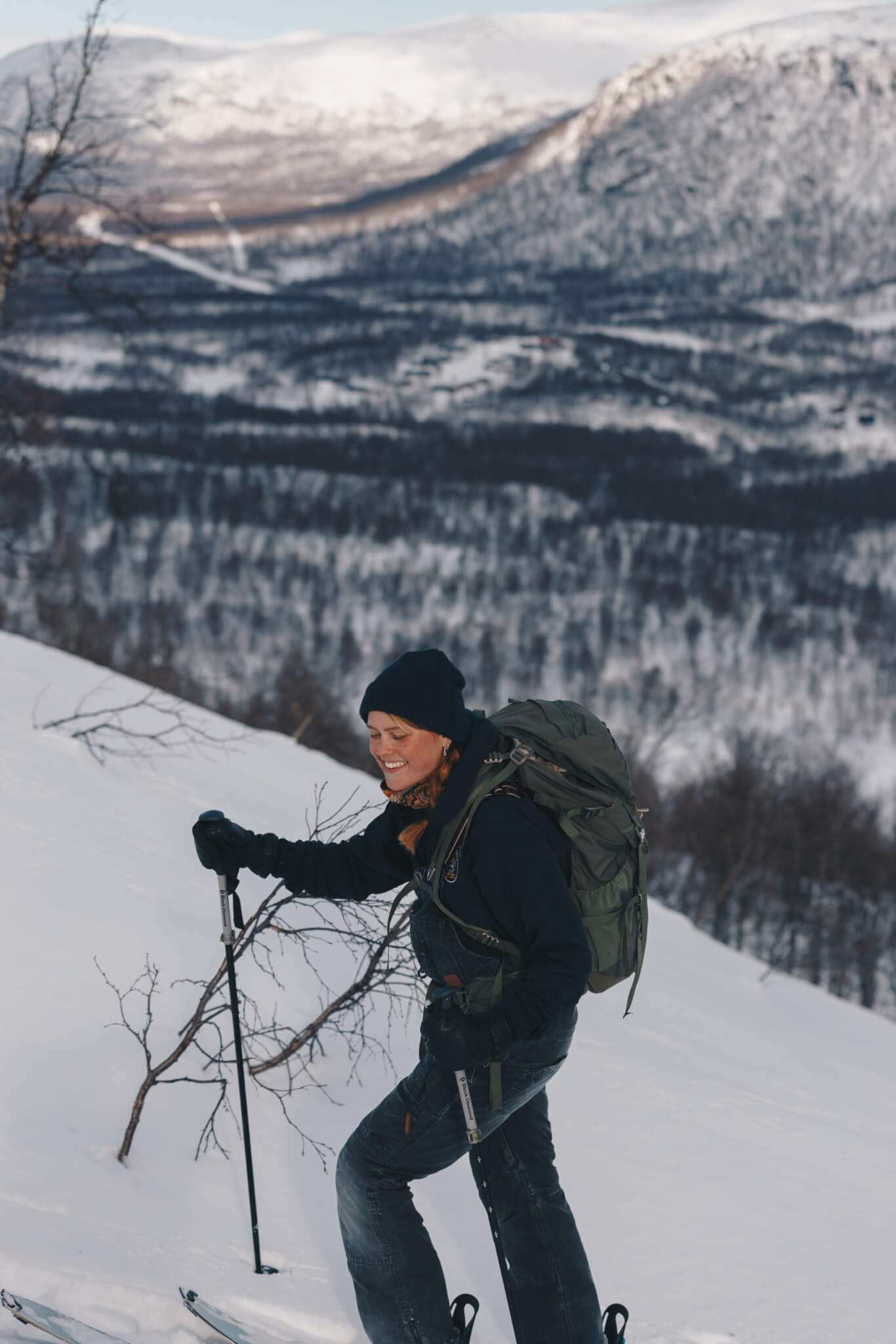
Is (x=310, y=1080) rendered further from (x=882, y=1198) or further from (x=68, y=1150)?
(x=882, y=1198)

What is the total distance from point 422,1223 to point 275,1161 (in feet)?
4.23

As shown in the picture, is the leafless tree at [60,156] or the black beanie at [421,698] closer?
the black beanie at [421,698]

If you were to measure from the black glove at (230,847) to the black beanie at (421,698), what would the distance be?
54 centimetres

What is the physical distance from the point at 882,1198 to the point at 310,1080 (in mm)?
2448

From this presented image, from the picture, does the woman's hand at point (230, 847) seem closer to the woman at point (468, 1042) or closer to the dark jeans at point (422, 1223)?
the woman at point (468, 1042)

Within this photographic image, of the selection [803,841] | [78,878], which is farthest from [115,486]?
[803,841]

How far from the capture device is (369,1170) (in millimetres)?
2463

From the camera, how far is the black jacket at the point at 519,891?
2242mm

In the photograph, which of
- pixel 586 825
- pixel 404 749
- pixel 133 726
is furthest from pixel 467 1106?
pixel 133 726

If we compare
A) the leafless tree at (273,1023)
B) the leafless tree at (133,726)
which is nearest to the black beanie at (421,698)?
the leafless tree at (273,1023)

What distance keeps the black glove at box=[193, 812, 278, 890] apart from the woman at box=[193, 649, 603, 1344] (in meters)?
0.36

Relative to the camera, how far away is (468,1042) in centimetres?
226

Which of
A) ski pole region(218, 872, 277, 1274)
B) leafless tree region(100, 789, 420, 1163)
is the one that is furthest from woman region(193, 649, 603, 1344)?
leafless tree region(100, 789, 420, 1163)

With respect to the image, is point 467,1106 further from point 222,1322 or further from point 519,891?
point 222,1322
